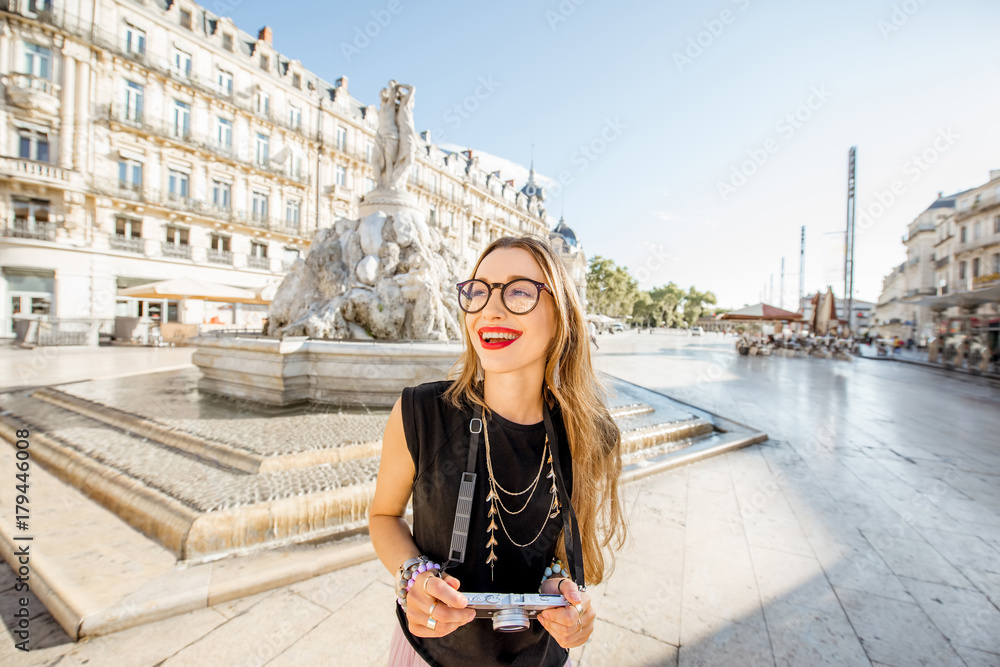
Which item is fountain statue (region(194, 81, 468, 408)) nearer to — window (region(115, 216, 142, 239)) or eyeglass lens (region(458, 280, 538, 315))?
eyeglass lens (region(458, 280, 538, 315))

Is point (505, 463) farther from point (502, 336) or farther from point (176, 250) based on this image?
point (176, 250)

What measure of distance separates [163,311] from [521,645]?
81.9 ft

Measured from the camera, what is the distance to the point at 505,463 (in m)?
1.15

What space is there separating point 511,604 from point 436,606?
17 centimetres

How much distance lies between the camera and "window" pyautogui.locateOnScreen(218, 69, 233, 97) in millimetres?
21609

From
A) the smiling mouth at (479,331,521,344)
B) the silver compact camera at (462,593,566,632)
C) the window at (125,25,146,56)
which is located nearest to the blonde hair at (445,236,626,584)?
the smiling mouth at (479,331,521,344)

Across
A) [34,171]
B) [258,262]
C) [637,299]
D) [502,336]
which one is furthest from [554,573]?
[637,299]

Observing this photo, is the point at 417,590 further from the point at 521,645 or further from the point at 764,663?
the point at 764,663

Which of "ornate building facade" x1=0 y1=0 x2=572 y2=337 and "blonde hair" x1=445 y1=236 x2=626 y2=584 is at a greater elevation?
"ornate building facade" x1=0 y1=0 x2=572 y2=337

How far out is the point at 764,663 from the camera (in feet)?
6.19

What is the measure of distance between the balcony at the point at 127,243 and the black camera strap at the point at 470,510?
2425cm

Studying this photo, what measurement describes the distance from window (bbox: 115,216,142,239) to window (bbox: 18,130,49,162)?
309 cm

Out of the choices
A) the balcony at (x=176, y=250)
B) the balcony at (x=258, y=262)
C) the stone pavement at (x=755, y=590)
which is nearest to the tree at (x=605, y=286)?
the balcony at (x=258, y=262)

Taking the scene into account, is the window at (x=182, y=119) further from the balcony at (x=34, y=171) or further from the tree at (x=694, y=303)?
the tree at (x=694, y=303)
